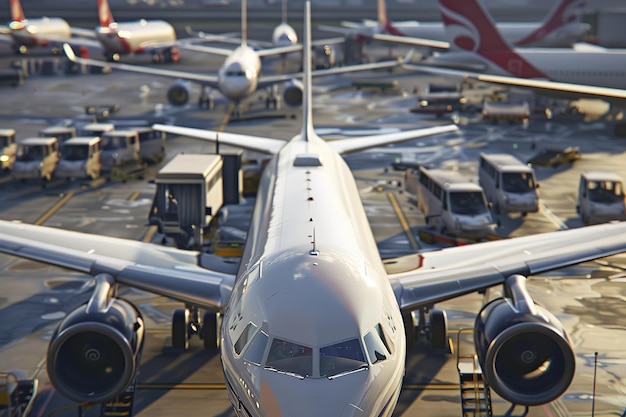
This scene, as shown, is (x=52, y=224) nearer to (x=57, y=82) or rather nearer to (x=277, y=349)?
(x=277, y=349)

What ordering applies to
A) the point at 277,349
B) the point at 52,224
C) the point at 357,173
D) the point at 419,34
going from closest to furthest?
1. the point at 277,349
2. the point at 52,224
3. the point at 357,173
4. the point at 419,34

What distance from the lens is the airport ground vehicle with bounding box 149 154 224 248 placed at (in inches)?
1572

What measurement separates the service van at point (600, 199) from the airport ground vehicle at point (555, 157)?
12.7 meters

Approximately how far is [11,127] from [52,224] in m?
31.2

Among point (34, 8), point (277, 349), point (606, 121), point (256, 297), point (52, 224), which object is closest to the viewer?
point (277, 349)

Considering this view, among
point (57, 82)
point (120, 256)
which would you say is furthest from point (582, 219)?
point (57, 82)

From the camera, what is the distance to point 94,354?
76.9ft

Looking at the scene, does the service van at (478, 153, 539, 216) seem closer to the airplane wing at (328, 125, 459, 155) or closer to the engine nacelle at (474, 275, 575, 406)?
the airplane wing at (328, 125, 459, 155)

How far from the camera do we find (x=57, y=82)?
344 feet

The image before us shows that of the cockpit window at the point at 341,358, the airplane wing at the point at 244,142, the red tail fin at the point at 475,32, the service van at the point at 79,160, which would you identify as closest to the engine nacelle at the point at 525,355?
the cockpit window at the point at 341,358

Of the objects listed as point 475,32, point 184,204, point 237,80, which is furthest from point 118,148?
point 475,32

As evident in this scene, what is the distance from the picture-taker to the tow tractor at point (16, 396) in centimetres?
2453

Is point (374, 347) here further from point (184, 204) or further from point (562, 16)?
point (562, 16)

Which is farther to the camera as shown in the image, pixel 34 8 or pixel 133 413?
pixel 34 8
